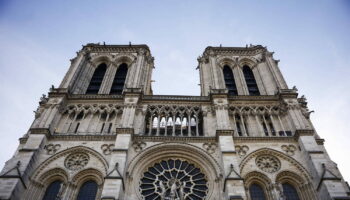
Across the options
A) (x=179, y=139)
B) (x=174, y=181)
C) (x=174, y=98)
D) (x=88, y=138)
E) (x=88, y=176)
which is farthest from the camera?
(x=174, y=98)

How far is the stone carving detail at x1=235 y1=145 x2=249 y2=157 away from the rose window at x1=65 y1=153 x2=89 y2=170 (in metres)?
10.3

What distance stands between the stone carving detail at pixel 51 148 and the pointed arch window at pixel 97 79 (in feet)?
26.0

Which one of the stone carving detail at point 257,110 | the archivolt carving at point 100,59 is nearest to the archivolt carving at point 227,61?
the stone carving detail at point 257,110

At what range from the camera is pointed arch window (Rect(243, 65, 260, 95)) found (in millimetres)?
28484

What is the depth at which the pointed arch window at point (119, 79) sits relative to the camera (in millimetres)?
28433

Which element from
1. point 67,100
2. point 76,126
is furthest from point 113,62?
point 76,126

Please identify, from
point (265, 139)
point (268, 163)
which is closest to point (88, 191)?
point (268, 163)

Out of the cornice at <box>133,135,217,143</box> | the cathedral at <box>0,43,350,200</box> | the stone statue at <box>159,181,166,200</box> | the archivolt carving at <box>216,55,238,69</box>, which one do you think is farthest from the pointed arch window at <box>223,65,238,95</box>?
the stone statue at <box>159,181,166,200</box>

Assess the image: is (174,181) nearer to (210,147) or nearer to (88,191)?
(210,147)

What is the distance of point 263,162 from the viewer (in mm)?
20359

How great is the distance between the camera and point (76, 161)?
20.3 meters

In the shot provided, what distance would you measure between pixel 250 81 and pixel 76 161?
59.7 ft

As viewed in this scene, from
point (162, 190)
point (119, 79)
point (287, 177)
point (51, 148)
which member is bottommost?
point (162, 190)

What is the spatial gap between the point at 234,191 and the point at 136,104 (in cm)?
1053
